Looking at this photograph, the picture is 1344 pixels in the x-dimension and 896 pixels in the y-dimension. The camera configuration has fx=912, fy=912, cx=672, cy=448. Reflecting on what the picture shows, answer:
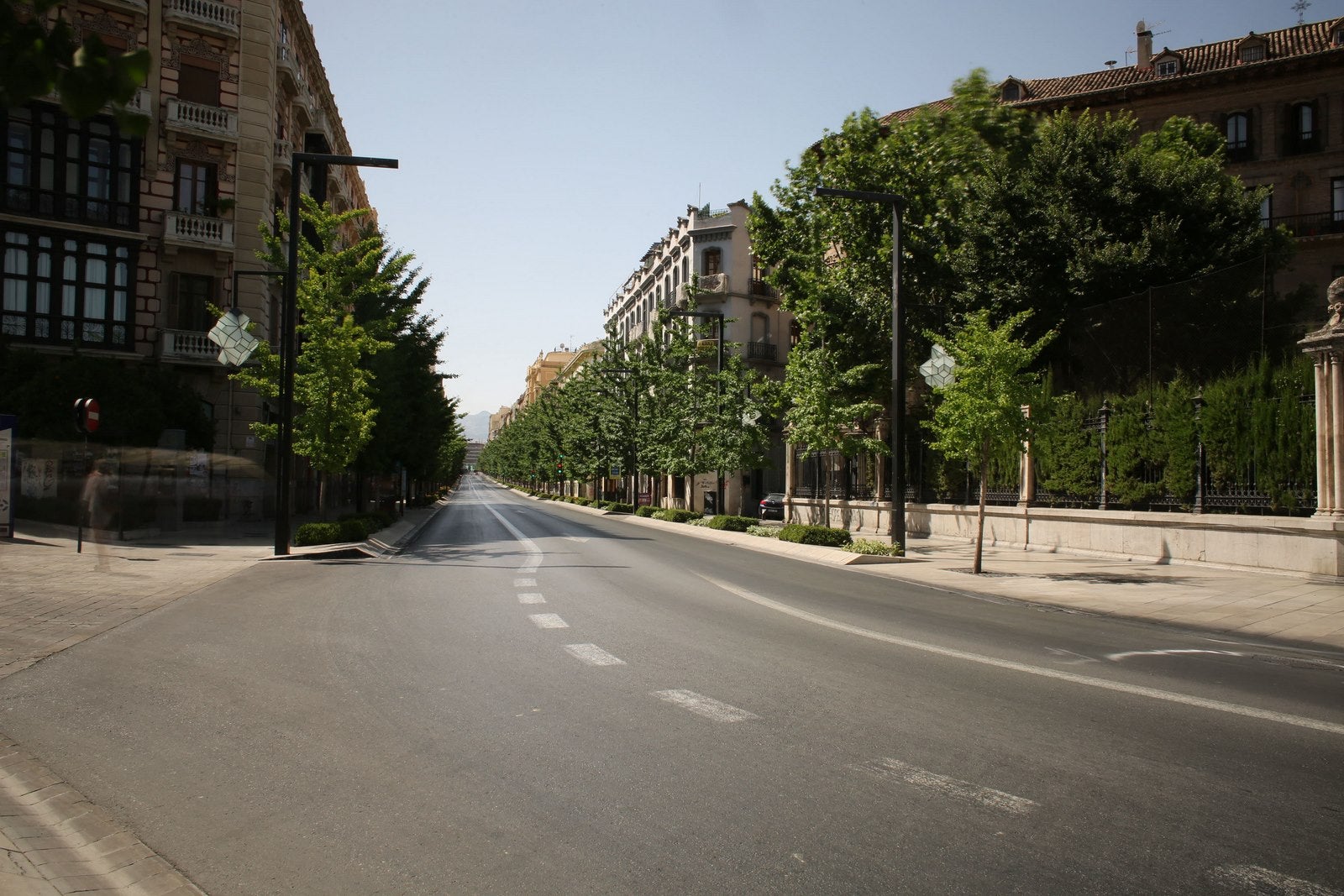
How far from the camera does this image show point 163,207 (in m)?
31.5

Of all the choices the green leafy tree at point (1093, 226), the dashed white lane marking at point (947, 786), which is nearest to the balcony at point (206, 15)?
the green leafy tree at point (1093, 226)

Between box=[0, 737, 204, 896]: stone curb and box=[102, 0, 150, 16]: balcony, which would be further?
box=[102, 0, 150, 16]: balcony

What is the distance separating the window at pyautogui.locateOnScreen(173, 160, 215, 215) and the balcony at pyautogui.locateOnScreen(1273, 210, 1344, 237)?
44640 mm

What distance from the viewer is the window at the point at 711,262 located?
202ft

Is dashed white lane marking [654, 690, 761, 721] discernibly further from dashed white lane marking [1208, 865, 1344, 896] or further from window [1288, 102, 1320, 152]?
window [1288, 102, 1320, 152]

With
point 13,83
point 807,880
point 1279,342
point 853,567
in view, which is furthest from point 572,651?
point 1279,342

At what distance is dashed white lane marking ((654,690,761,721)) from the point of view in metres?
5.88

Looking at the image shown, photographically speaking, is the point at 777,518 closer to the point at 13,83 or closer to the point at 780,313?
the point at 780,313

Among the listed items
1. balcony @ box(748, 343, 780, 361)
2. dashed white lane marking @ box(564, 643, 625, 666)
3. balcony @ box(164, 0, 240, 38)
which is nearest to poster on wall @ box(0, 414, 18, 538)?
dashed white lane marking @ box(564, 643, 625, 666)

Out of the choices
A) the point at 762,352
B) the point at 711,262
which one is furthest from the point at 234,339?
the point at 711,262

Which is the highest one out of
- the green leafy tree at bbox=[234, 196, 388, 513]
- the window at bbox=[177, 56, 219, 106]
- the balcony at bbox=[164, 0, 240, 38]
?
the balcony at bbox=[164, 0, 240, 38]

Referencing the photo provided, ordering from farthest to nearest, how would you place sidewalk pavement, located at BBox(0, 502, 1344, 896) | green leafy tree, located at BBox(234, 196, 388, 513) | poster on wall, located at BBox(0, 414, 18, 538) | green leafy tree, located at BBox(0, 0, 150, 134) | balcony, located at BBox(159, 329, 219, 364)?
balcony, located at BBox(159, 329, 219, 364) < green leafy tree, located at BBox(234, 196, 388, 513) < poster on wall, located at BBox(0, 414, 18, 538) < sidewalk pavement, located at BBox(0, 502, 1344, 896) < green leafy tree, located at BBox(0, 0, 150, 134)

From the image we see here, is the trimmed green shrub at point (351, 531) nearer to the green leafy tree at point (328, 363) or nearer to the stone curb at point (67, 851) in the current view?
the green leafy tree at point (328, 363)

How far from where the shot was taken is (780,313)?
62.3 metres
